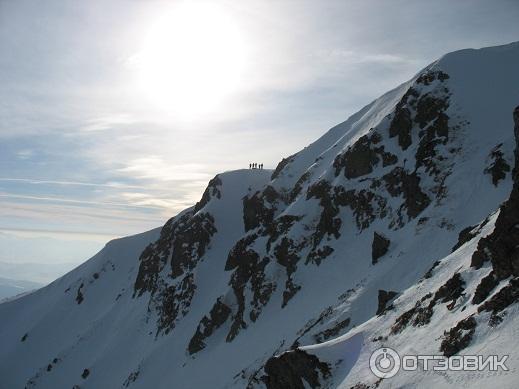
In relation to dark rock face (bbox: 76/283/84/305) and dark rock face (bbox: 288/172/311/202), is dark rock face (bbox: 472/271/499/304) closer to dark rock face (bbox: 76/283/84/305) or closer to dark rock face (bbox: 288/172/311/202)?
dark rock face (bbox: 288/172/311/202)

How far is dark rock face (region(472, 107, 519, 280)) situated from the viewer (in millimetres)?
20844

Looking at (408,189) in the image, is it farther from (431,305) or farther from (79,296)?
(79,296)

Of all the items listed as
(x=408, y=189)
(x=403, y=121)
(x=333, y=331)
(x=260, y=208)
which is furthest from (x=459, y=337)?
(x=260, y=208)

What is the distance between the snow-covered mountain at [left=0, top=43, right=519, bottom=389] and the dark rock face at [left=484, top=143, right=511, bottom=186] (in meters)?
0.11

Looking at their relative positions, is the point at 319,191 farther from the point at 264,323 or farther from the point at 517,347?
the point at 517,347

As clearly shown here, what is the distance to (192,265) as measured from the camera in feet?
256

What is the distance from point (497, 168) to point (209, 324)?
139 ft

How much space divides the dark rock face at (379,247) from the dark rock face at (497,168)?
12.0 m

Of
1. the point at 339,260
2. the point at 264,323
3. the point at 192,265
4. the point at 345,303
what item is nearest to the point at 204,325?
the point at 264,323

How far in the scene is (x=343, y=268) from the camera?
1953 inches

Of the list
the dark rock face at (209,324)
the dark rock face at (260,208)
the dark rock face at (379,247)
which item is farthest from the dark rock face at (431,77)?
the dark rock face at (209,324)

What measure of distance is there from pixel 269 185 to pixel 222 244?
14.3 m

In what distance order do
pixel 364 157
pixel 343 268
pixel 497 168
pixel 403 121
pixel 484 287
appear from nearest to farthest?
pixel 484 287
pixel 497 168
pixel 343 268
pixel 403 121
pixel 364 157

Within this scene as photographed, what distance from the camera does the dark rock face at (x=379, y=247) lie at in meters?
44.7
